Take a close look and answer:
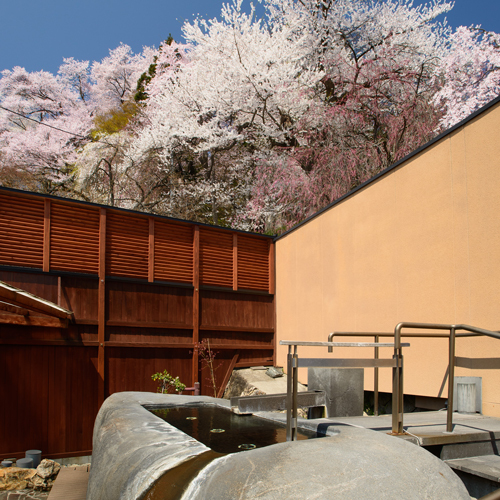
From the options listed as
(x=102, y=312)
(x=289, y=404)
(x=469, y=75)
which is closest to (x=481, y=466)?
(x=289, y=404)

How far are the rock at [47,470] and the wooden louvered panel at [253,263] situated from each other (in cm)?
499

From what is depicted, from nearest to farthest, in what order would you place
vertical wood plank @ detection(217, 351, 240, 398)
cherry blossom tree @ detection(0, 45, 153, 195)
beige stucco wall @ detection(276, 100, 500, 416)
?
beige stucco wall @ detection(276, 100, 500, 416), vertical wood plank @ detection(217, 351, 240, 398), cherry blossom tree @ detection(0, 45, 153, 195)

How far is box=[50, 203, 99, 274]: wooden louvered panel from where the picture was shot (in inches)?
306

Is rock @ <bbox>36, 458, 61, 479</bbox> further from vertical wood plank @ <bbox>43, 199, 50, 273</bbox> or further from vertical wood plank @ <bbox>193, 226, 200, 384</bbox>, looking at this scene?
vertical wood plank @ <bbox>193, 226, 200, 384</bbox>

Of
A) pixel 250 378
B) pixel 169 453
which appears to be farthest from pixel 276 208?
pixel 169 453

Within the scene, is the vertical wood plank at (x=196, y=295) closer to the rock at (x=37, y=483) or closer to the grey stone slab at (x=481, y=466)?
the rock at (x=37, y=483)

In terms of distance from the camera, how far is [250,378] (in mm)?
9133

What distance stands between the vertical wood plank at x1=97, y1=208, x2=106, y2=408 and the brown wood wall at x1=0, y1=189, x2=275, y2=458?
2 centimetres

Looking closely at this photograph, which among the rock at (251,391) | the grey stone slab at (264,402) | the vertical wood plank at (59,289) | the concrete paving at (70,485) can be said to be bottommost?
the concrete paving at (70,485)

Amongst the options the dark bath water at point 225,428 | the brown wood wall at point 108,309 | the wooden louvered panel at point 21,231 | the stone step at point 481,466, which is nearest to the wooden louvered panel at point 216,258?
the brown wood wall at point 108,309

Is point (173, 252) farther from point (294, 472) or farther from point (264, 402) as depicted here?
point (294, 472)

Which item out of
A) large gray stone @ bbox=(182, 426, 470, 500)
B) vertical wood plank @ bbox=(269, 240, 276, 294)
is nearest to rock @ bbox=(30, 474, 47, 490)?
large gray stone @ bbox=(182, 426, 470, 500)

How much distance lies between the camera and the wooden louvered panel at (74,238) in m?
7.77

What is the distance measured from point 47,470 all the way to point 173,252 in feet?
14.4
